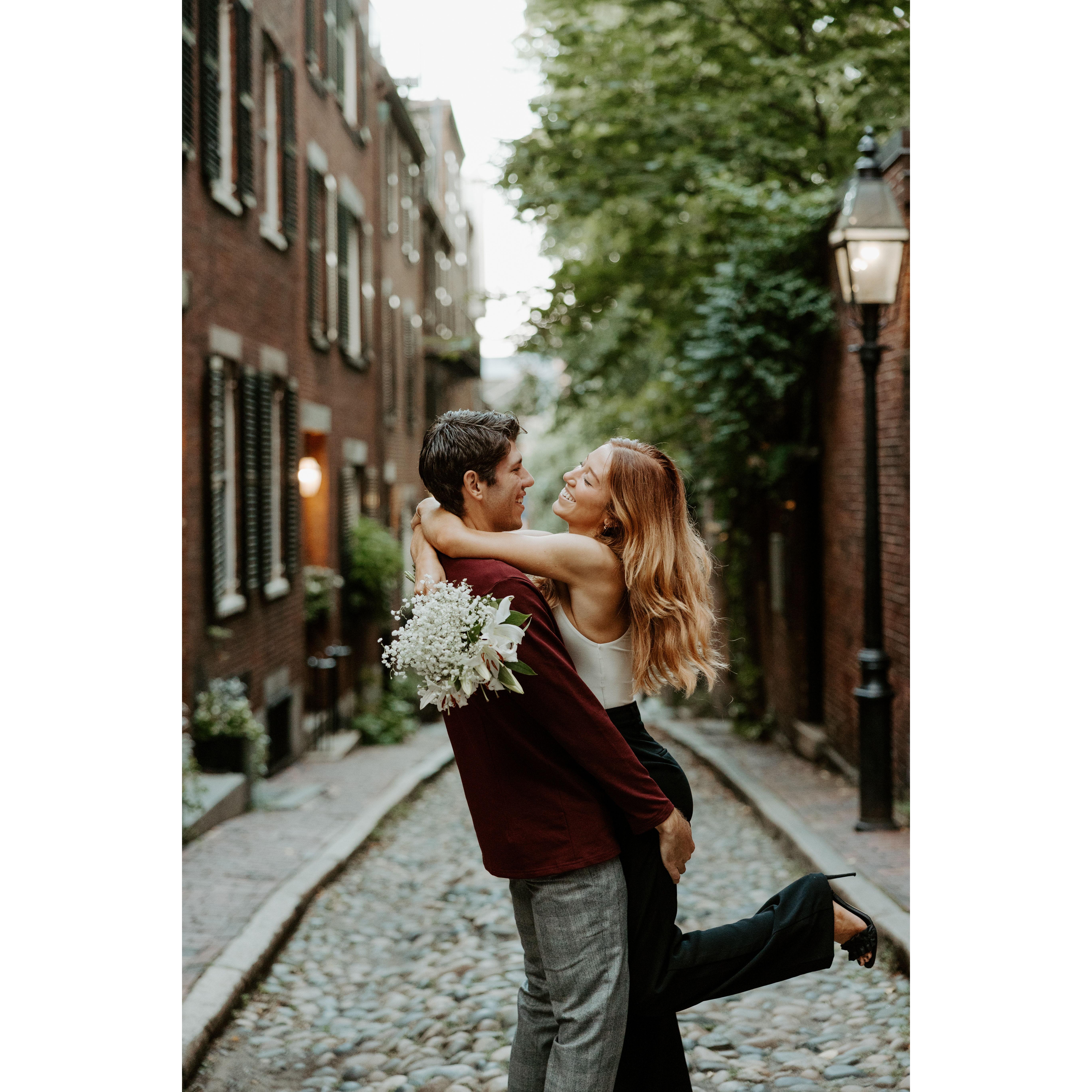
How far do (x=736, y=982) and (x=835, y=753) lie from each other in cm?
720

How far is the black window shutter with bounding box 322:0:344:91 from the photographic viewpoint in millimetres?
14172

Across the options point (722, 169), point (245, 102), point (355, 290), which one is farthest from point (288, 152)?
point (722, 169)

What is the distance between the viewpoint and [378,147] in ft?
58.7

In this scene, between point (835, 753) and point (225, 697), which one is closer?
point (225, 697)

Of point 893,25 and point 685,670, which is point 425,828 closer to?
point 685,670

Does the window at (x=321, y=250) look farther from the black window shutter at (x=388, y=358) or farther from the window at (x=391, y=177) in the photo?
the window at (x=391, y=177)

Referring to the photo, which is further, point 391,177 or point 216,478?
point 391,177

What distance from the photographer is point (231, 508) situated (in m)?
10.2

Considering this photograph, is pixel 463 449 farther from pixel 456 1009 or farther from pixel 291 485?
pixel 291 485

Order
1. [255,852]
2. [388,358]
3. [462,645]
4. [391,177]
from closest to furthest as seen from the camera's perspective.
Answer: [462,645] < [255,852] < [388,358] < [391,177]

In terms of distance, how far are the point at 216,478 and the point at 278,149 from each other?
4.27 meters

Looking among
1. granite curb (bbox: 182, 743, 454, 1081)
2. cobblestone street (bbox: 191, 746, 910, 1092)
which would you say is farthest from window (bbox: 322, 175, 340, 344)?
cobblestone street (bbox: 191, 746, 910, 1092)

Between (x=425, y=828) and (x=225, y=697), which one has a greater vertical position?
(x=225, y=697)
